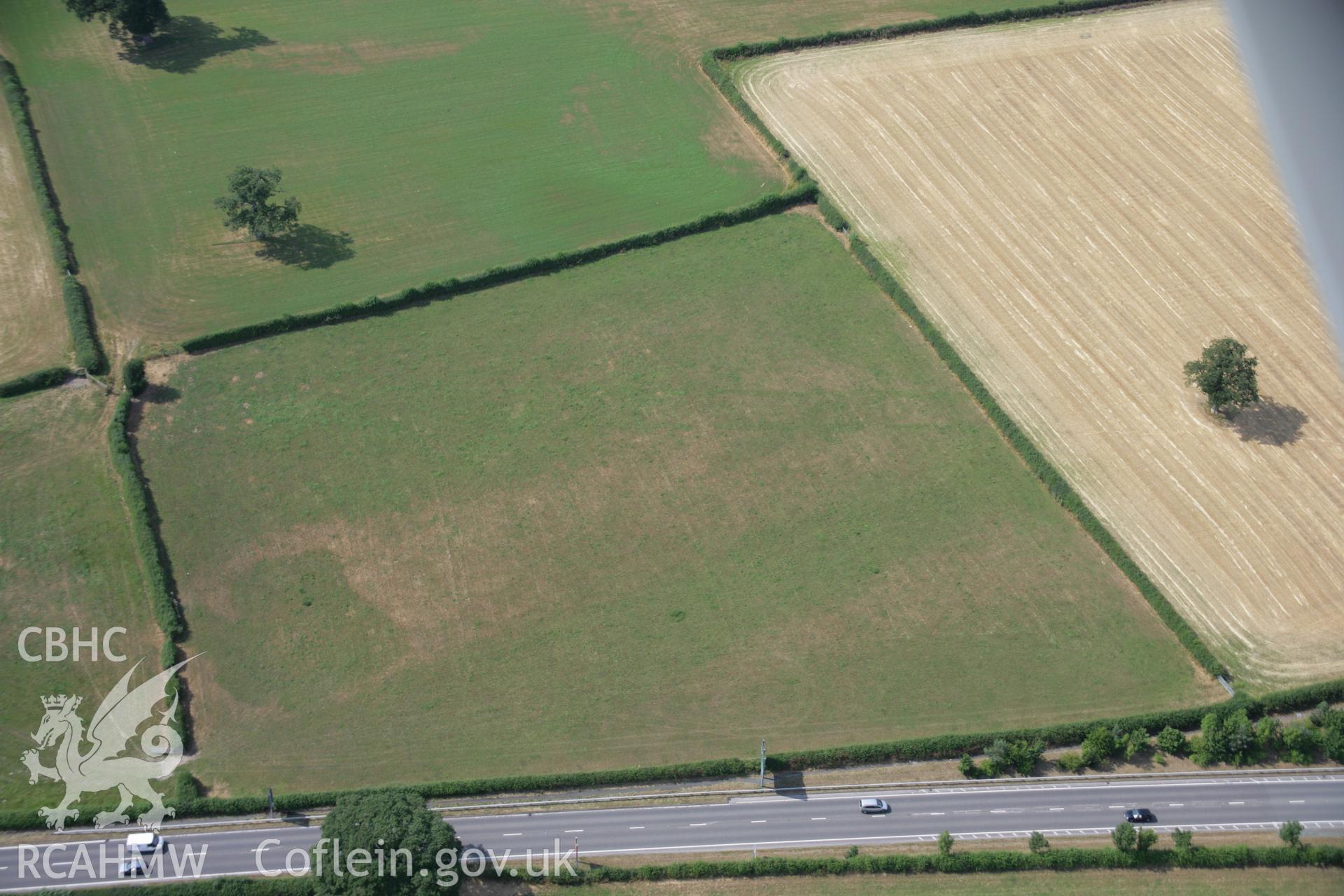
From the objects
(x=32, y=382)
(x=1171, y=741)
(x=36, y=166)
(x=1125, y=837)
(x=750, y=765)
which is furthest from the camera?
(x=36, y=166)

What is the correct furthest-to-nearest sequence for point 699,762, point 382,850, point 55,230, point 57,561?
1. point 55,230
2. point 57,561
3. point 699,762
4. point 382,850

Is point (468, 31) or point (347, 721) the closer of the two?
point (347, 721)

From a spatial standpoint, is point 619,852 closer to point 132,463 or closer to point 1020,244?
point 132,463

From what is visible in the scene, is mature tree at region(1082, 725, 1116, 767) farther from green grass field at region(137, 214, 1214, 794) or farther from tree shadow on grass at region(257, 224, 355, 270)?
tree shadow on grass at region(257, 224, 355, 270)

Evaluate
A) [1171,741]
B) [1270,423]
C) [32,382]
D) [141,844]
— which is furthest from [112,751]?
[1270,423]

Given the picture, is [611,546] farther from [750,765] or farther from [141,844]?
[141,844]

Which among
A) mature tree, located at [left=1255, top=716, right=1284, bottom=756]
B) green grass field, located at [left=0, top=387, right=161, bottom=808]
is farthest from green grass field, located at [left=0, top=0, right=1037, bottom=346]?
mature tree, located at [left=1255, top=716, right=1284, bottom=756]

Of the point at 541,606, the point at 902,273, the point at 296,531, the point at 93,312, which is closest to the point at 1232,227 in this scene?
the point at 902,273
